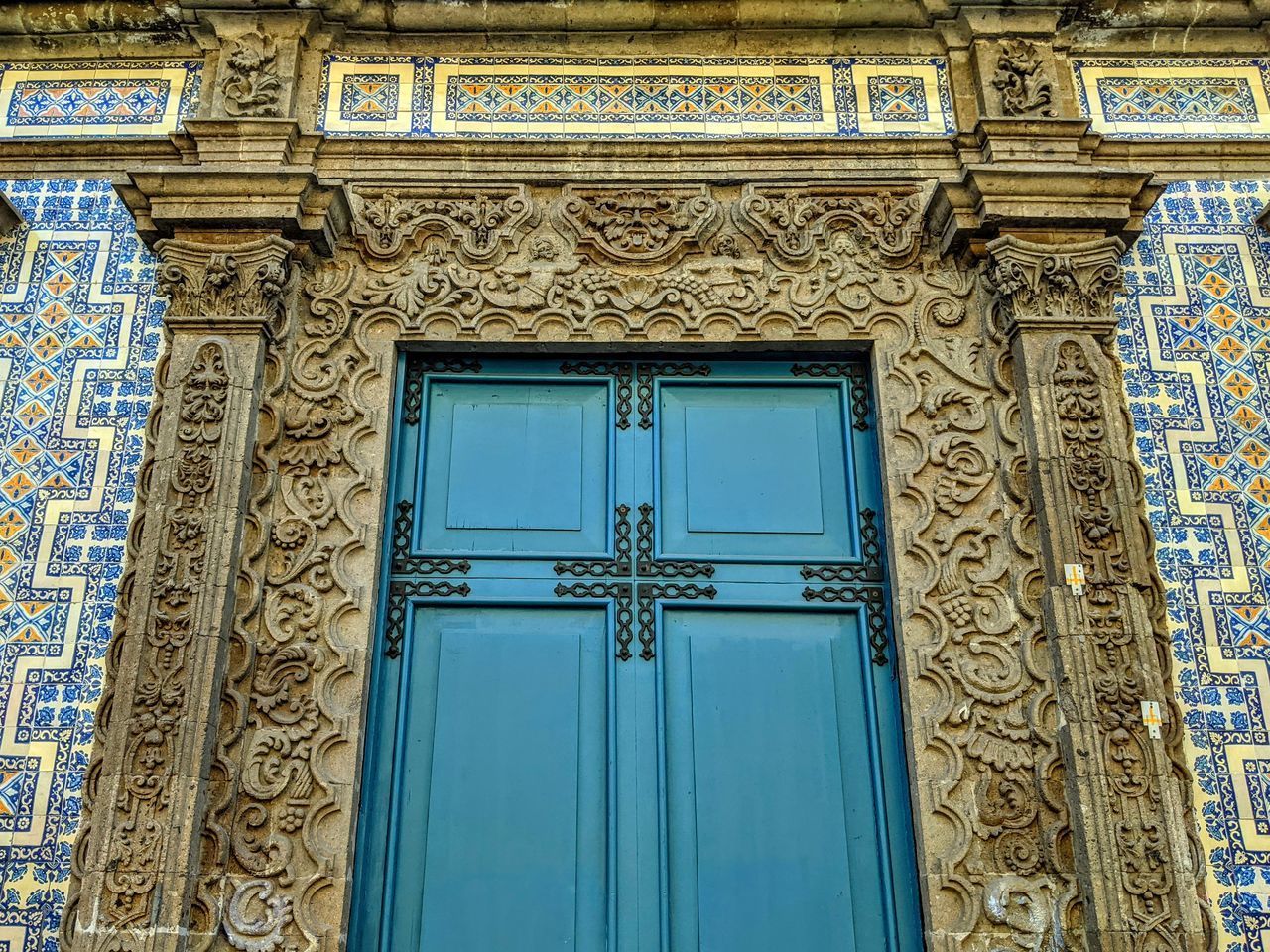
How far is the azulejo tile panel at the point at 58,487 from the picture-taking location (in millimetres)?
4719

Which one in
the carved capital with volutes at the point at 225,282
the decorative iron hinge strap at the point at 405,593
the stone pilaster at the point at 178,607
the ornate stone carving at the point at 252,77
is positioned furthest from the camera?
the ornate stone carving at the point at 252,77

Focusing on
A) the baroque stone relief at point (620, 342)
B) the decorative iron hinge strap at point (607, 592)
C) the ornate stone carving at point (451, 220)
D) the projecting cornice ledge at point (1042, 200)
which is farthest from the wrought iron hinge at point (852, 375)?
the ornate stone carving at point (451, 220)

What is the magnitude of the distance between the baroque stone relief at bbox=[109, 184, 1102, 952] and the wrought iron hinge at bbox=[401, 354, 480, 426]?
0.14 metres

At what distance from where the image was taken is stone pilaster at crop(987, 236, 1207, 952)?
176 inches

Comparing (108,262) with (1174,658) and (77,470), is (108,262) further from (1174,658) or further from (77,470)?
(1174,658)

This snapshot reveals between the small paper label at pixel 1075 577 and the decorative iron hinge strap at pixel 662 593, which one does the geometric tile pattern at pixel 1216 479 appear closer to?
the small paper label at pixel 1075 577

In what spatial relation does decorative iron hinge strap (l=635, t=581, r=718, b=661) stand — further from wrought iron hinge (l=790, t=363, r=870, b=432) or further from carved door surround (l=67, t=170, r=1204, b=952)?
wrought iron hinge (l=790, t=363, r=870, b=432)

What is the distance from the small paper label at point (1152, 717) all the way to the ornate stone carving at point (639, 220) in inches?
100

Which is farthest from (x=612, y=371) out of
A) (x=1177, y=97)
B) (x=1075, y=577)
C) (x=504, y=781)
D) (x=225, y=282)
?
(x=1177, y=97)

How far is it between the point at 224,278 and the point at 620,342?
5.30 feet

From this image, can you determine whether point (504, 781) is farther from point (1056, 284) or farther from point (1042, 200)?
point (1042, 200)

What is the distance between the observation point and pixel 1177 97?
602cm

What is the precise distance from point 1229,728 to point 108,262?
482 centimetres

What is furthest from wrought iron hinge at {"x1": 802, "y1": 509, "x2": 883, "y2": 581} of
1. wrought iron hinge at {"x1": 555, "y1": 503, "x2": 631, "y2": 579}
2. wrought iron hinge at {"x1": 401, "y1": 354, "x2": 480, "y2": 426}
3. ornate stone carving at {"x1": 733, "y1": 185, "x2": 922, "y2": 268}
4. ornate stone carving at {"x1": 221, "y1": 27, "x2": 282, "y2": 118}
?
ornate stone carving at {"x1": 221, "y1": 27, "x2": 282, "y2": 118}
